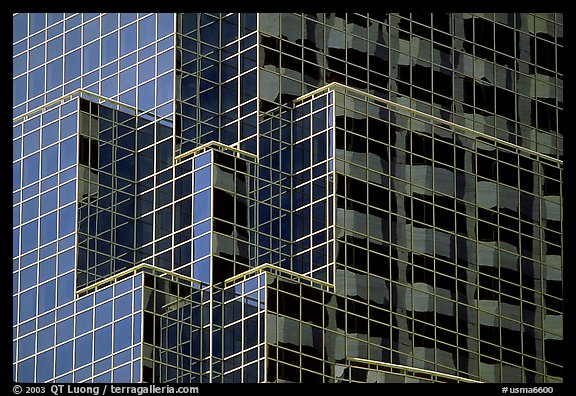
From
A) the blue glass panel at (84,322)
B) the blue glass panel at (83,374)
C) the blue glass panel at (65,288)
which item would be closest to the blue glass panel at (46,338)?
the blue glass panel at (65,288)

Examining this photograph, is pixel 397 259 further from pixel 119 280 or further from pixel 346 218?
pixel 119 280

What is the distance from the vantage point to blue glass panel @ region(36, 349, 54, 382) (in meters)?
195

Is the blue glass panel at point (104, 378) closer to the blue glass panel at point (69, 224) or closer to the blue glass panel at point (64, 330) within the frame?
the blue glass panel at point (64, 330)

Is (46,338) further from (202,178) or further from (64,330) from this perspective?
(202,178)

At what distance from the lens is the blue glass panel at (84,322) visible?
19300cm

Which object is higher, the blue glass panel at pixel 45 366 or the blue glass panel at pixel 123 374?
the blue glass panel at pixel 45 366

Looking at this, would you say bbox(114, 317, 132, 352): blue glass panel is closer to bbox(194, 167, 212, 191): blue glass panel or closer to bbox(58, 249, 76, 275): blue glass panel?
bbox(58, 249, 76, 275): blue glass panel

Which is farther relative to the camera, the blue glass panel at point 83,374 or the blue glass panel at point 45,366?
the blue glass panel at point 45,366

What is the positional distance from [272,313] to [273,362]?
119 inches

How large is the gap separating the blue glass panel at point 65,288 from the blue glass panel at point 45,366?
11.5 ft

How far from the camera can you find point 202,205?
195000 millimetres

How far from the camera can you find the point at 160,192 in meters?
200

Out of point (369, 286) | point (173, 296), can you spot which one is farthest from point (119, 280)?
point (369, 286)

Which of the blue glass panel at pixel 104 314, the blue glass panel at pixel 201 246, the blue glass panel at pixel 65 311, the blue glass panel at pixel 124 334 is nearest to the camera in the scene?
the blue glass panel at pixel 124 334
